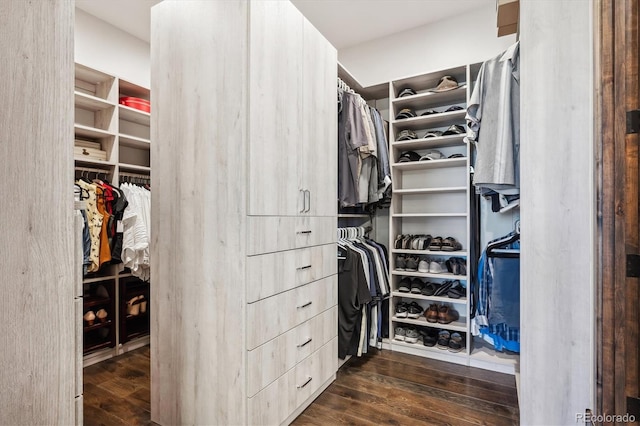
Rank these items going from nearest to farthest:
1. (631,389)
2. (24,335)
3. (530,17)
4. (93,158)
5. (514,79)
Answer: (24,335) → (631,389) → (530,17) → (514,79) → (93,158)

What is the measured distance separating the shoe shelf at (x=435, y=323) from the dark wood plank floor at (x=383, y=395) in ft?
0.93

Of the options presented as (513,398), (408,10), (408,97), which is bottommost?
(513,398)

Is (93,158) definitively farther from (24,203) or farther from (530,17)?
(530,17)

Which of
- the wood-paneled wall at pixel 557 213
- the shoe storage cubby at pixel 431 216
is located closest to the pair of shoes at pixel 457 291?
the shoe storage cubby at pixel 431 216

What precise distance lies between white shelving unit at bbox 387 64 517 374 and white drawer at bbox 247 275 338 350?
38.3 inches

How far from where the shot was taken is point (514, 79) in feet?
6.07

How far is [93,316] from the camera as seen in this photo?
2621mm

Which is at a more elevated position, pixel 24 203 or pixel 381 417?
pixel 24 203

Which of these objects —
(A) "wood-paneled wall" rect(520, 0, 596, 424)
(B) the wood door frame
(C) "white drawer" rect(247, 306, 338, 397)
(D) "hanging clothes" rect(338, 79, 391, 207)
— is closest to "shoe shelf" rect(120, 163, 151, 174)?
(D) "hanging clothes" rect(338, 79, 391, 207)

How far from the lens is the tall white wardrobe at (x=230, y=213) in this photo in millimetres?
1556

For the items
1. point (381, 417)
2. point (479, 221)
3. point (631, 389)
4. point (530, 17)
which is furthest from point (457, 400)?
point (530, 17)

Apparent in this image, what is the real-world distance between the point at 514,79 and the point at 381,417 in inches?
81.9

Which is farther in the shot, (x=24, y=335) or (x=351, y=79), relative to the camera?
(x=351, y=79)

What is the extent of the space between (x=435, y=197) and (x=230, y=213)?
215cm
